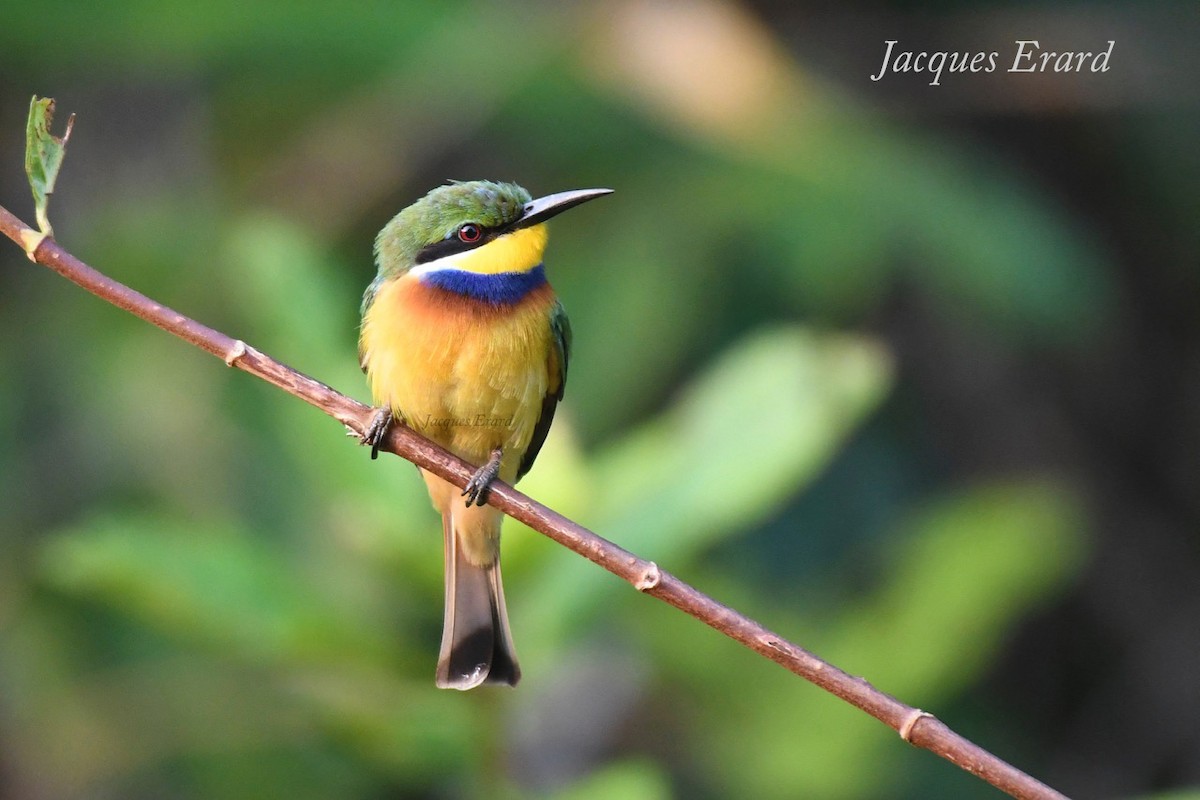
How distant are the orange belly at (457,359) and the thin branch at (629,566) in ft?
1.90

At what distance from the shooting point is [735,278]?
4.21 m

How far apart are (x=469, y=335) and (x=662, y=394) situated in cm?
172

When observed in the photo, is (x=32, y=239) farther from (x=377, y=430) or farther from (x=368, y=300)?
(x=368, y=300)

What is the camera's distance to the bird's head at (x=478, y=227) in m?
2.38

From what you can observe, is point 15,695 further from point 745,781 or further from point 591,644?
point 745,781

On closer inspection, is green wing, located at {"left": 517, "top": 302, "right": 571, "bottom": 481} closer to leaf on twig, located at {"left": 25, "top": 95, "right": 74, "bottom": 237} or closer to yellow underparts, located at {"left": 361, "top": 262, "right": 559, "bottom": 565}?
yellow underparts, located at {"left": 361, "top": 262, "right": 559, "bottom": 565}

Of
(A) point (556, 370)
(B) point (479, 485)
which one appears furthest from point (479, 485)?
(A) point (556, 370)

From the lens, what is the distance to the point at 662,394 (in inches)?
162

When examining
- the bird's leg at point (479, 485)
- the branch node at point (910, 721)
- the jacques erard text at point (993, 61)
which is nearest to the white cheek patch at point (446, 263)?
the bird's leg at point (479, 485)

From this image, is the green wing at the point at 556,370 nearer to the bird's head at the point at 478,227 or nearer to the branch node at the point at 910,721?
the bird's head at the point at 478,227

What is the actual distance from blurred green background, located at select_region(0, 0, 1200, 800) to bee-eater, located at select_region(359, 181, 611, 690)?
0.64 feet

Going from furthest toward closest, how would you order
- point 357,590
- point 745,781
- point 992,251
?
point 992,251
point 745,781
point 357,590

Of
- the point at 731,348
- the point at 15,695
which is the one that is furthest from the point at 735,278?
the point at 15,695

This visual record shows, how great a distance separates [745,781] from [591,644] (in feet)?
1.53
